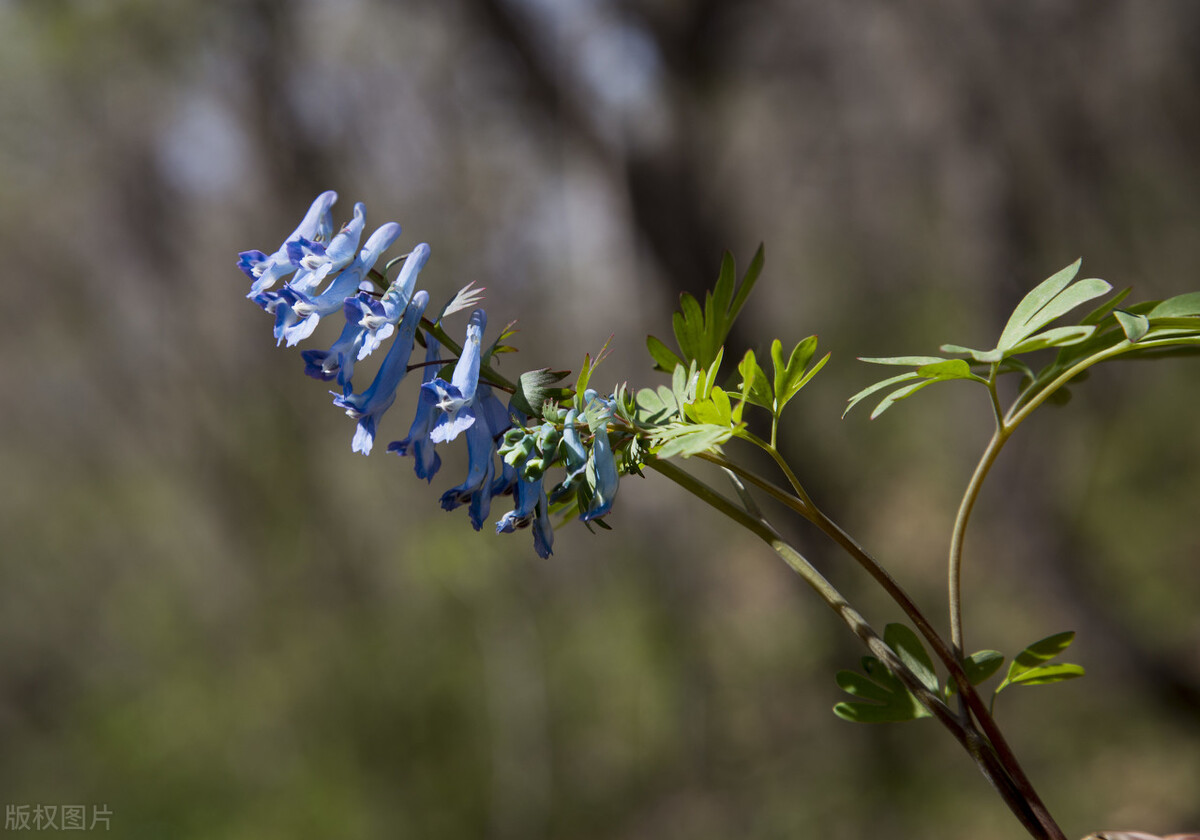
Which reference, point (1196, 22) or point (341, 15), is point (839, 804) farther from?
point (341, 15)

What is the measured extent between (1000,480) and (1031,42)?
4.76 ft

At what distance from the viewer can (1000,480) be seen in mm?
2729

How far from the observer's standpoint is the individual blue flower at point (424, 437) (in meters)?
0.47

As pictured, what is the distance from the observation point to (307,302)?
1.55 ft

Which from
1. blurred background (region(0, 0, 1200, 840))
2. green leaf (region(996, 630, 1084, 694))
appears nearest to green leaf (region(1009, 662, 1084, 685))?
green leaf (region(996, 630, 1084, 694))

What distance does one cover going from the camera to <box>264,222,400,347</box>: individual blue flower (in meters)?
0.47

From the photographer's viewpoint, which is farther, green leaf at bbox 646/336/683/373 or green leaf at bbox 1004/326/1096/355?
green leaf at bbox 646/336/683/373

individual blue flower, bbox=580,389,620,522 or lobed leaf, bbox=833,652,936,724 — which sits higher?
individual blue flower, bbox=580,389,620,522

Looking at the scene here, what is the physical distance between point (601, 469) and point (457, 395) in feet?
0.32

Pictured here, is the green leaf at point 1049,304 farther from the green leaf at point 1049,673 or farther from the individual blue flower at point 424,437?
the individual blue flower at point 424,437

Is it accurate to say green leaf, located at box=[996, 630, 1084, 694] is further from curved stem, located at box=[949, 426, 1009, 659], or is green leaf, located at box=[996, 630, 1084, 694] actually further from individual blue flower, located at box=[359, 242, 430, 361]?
individual blue flower, located at box=[359, 242, 430, 361]

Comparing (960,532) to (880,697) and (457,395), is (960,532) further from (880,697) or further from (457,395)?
(457,395)

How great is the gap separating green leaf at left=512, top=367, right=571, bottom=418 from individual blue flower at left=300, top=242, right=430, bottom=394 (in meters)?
0.08

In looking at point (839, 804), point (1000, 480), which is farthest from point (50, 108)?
point (839, 804)
